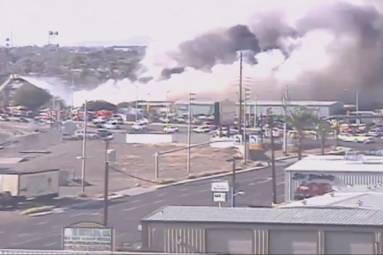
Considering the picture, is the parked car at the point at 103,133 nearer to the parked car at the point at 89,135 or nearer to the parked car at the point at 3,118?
the parked car at the point at 89,135

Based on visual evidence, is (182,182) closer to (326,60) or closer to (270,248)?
(326,60)

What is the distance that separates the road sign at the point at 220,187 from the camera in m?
9.92

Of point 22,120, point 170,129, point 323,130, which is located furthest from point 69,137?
point 323,130

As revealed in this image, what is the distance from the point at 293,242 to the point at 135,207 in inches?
106

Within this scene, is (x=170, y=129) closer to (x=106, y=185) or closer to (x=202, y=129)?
(x=202, y=129)

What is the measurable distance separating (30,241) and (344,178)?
313 centimetres

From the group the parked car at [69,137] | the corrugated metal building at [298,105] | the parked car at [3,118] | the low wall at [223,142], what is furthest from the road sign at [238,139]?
the parked car at [3,118]

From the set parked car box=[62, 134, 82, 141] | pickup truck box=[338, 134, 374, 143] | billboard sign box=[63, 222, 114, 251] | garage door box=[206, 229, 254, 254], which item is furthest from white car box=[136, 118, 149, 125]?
garage door box=[206, 229, 254, 254]

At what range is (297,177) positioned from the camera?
10.0 meters

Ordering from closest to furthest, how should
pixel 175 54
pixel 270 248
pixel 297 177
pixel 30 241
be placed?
pixel 270 248, pixel 30 241, pixel 297 177, pixel 175 54

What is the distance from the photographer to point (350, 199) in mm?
8781

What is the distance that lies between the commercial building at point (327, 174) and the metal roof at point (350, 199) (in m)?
0.16

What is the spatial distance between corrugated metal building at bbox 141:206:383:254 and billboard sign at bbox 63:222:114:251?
0.30m

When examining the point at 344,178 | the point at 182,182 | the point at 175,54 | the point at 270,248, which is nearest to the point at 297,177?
the point at 344,178
